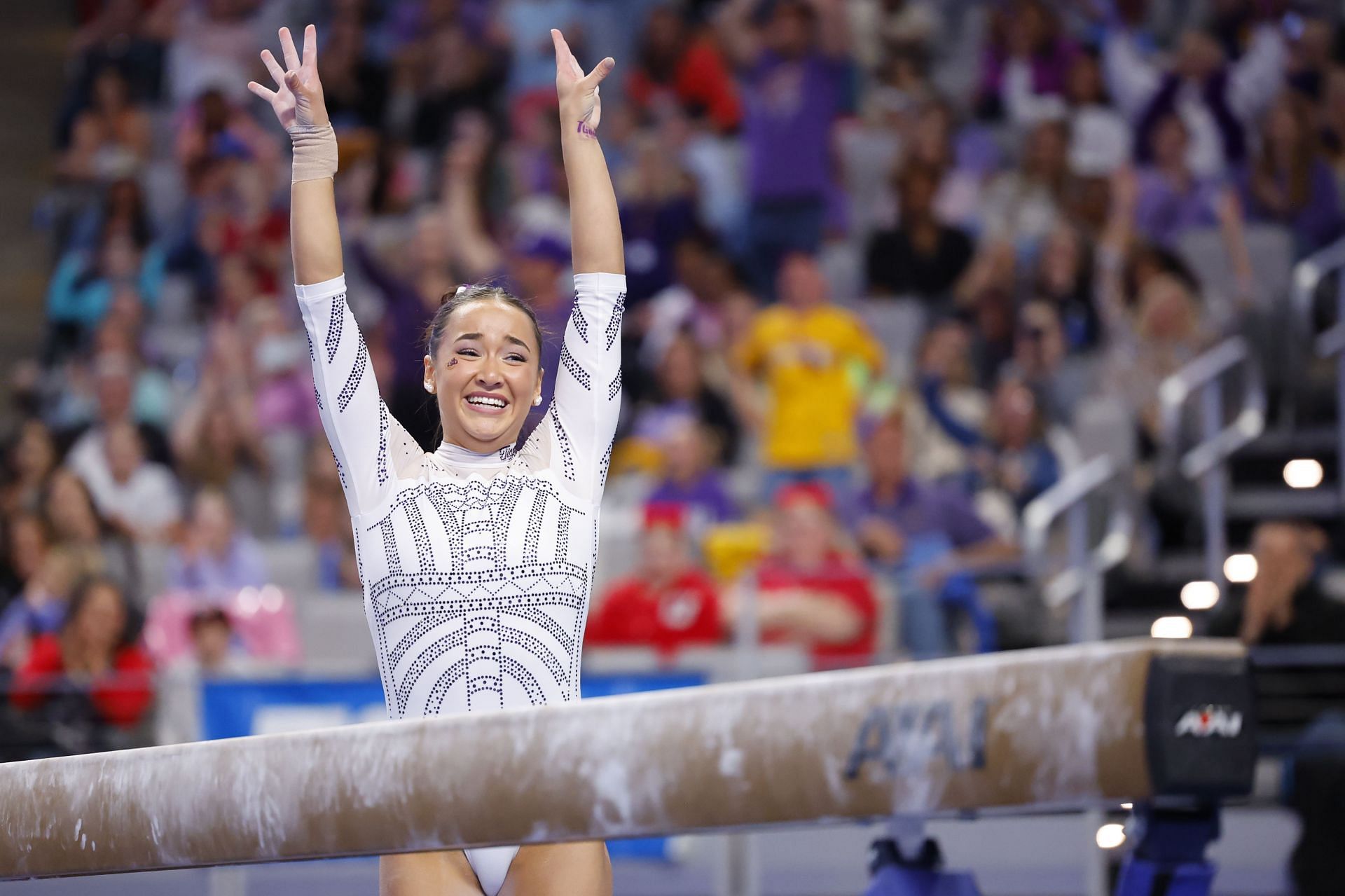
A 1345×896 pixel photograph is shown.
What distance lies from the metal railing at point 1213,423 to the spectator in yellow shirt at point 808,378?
131cm

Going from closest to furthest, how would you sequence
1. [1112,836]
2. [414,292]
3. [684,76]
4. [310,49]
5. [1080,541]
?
[1112,836], [310,49], [1080,541], [414,292], [684,76]

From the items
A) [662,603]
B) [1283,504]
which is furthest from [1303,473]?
[662,603]

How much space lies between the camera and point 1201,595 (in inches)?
260

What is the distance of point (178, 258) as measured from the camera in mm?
9602

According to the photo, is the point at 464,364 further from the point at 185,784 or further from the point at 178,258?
the point at 178,258

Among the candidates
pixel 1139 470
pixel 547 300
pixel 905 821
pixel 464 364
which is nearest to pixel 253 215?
pixel 547 300

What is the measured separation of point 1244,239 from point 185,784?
22.0 ft

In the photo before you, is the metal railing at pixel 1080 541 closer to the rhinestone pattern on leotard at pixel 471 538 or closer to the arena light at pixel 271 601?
the arena light at pixel 271 601

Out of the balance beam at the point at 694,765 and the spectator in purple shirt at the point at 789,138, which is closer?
the balance beam at the point at 694,765

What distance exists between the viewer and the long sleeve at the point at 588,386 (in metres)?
2.84

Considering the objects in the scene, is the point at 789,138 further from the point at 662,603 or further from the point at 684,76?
the point at 662,603

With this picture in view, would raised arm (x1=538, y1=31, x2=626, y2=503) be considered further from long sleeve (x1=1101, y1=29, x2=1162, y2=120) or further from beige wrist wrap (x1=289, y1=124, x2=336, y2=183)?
long sleeve (x1=1101, y1=29, x2=1162, y2=120)

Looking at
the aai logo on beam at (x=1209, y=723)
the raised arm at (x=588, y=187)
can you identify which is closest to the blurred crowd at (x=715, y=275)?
the raised arm at (x=588, y=187)

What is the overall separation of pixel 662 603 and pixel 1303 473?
2.83m
